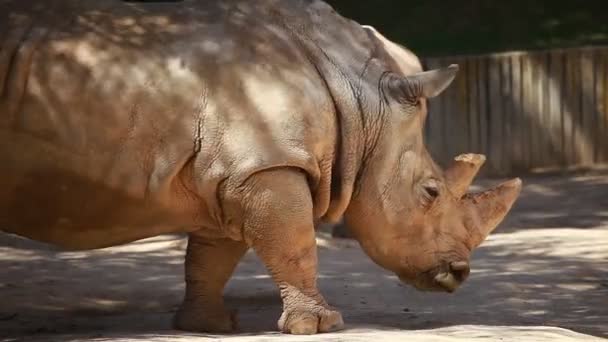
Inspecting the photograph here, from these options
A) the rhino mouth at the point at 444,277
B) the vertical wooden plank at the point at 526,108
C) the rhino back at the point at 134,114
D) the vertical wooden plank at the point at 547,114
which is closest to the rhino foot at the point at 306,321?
the rhino back at the point at 134,114

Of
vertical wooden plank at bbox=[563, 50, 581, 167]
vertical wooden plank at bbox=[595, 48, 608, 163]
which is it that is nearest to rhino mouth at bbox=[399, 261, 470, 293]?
vertical wooden plank at bbox=[563, 50, 581, 167]

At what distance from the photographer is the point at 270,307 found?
1029cm

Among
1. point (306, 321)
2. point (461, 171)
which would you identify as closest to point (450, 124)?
point (461, 171)

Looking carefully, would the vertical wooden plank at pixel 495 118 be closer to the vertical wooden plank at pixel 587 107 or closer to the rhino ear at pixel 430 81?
the vertical wooden plank at pixel 587 107

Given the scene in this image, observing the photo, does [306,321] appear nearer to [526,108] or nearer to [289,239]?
[289,239]

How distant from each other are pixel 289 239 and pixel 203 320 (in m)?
1.20

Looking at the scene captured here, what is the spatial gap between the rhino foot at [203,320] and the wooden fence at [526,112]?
26.6ft

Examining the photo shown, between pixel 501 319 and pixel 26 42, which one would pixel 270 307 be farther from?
pixel 26 42

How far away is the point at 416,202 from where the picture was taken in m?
9.08

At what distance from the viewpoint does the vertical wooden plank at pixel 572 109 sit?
57.0 ft

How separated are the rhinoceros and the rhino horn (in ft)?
0.79

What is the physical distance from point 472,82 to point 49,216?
966 cm

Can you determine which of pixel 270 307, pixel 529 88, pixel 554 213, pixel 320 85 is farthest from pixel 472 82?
pixel 320 85

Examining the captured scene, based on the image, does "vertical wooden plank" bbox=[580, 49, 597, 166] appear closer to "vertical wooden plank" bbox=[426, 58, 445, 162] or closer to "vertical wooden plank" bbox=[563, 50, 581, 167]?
"vertical wooden plank" bbox=[563, 50, 581, 167]
